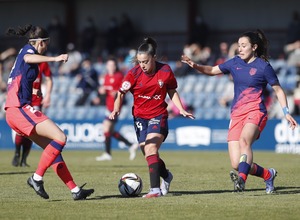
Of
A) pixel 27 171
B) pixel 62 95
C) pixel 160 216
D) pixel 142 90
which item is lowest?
pixel 62 95

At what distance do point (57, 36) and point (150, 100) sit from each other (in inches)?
936

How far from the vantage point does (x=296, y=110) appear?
25.0 meters

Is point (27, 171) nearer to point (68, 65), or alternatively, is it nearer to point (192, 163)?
point (192, 163)

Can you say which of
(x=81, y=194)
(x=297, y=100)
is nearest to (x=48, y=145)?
(x=81, y=194)

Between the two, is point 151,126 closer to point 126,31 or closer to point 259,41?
point 259,41

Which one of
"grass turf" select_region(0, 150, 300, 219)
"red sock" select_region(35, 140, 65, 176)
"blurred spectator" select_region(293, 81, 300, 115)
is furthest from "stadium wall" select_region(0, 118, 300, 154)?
"red sock" select_region(35, 140, 65, 176)

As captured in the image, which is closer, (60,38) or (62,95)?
(62,95)

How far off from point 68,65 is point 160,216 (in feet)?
76.9

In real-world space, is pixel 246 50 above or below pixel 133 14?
above

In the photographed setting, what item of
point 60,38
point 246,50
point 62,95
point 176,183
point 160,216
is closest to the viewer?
point 160,216

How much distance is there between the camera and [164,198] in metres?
11.6

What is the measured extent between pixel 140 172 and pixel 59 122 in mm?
10748

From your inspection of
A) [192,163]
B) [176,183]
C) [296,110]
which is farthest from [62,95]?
[176,183]

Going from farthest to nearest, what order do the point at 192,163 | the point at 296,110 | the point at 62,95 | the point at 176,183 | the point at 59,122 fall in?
the point at 62,95
the point at 59,122
the point at 296,110
the point at 192,163
the point at 176,183
